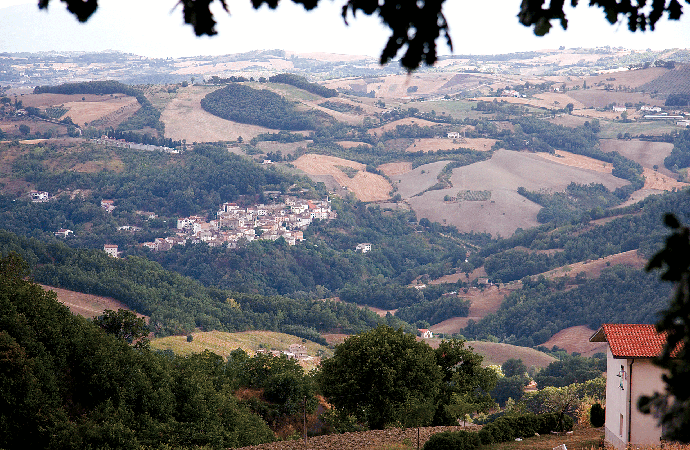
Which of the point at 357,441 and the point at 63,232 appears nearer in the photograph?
the point at 357,441

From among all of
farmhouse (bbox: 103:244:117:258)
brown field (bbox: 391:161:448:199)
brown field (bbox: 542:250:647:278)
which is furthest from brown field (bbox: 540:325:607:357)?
brown field (bbox: 391:161:448:199)

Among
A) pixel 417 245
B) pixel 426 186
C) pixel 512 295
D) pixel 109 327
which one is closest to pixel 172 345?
pixel 109 327

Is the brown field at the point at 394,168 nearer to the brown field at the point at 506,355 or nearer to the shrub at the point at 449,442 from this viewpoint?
the brown field at the point at 506,355

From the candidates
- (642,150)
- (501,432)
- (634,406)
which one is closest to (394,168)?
(642,150)

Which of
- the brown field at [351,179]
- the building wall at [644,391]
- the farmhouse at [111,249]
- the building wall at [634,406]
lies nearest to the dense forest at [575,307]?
the farmhouse at [111,249]

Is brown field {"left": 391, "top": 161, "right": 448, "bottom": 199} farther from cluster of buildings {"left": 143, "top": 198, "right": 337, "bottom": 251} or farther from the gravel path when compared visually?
the gravel path

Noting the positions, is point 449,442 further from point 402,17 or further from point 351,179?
point 351,179
